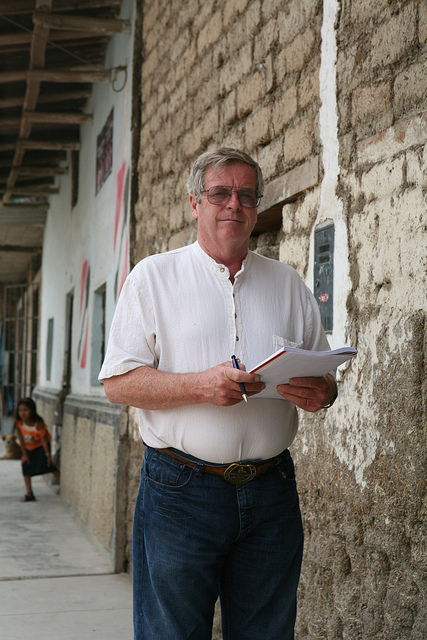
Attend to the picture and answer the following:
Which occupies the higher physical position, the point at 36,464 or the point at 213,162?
the point at 213,162

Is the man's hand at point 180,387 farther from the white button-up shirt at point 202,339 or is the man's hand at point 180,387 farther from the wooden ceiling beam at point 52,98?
the wooden ceiling beam at point 52,98

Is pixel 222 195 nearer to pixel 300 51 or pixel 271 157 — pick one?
pixel 300 51

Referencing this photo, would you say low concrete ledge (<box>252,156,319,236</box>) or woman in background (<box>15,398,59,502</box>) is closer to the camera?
low concrete ledge (<box>252,156,319,236</box>)

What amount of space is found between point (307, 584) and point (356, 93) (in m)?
1.97

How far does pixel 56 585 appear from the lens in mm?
5445

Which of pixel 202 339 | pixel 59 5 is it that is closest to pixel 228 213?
pixel 202 339

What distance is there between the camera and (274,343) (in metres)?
2.11

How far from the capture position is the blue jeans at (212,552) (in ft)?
6.56

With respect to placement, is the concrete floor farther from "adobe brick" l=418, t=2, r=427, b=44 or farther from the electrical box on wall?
"adobe brick" l=418, t=2, r=427, b=44

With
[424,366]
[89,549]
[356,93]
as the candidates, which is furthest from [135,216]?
[424,366]

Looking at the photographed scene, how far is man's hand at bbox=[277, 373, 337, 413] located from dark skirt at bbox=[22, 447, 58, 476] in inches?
301

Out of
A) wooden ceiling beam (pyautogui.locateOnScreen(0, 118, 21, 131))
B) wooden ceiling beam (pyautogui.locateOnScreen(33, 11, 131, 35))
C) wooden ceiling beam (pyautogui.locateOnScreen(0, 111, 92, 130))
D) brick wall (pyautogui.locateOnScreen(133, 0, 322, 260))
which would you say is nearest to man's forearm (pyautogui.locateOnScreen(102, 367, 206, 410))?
brick wall (pyautogui.locateOnScreen(133, 0, 322, 260))

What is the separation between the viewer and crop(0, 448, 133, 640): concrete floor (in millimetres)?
4465

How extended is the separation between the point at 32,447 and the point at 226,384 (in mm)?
7890
